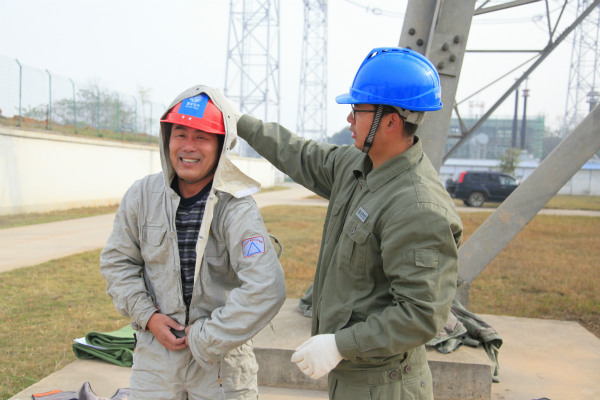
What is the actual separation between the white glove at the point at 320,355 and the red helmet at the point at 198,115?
95 cm

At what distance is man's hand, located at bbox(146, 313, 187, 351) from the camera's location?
2.24 metres

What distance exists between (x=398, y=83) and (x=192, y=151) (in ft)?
2.90

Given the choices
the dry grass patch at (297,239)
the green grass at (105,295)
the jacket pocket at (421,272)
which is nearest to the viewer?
the jacket pocket at (421,272)

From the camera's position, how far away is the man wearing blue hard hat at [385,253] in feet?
6.02

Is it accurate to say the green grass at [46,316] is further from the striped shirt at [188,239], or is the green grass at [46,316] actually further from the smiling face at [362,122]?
the smiling face at [362,122]

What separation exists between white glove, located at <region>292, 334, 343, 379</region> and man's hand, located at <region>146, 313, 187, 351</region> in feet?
1.83

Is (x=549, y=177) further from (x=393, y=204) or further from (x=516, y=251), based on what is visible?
(x=516, y=251)

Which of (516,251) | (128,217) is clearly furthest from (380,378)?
(516,251)

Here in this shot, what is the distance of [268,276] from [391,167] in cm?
63

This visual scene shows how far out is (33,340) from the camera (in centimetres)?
492

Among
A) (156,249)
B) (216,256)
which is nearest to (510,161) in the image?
(216,256)

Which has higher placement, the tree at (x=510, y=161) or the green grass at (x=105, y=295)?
the tree at (x=510, y=161)

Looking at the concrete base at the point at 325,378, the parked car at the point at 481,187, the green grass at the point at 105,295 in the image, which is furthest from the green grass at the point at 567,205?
the concrete base at the point at 325,378

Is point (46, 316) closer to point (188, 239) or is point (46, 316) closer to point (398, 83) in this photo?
point (188, 239)
